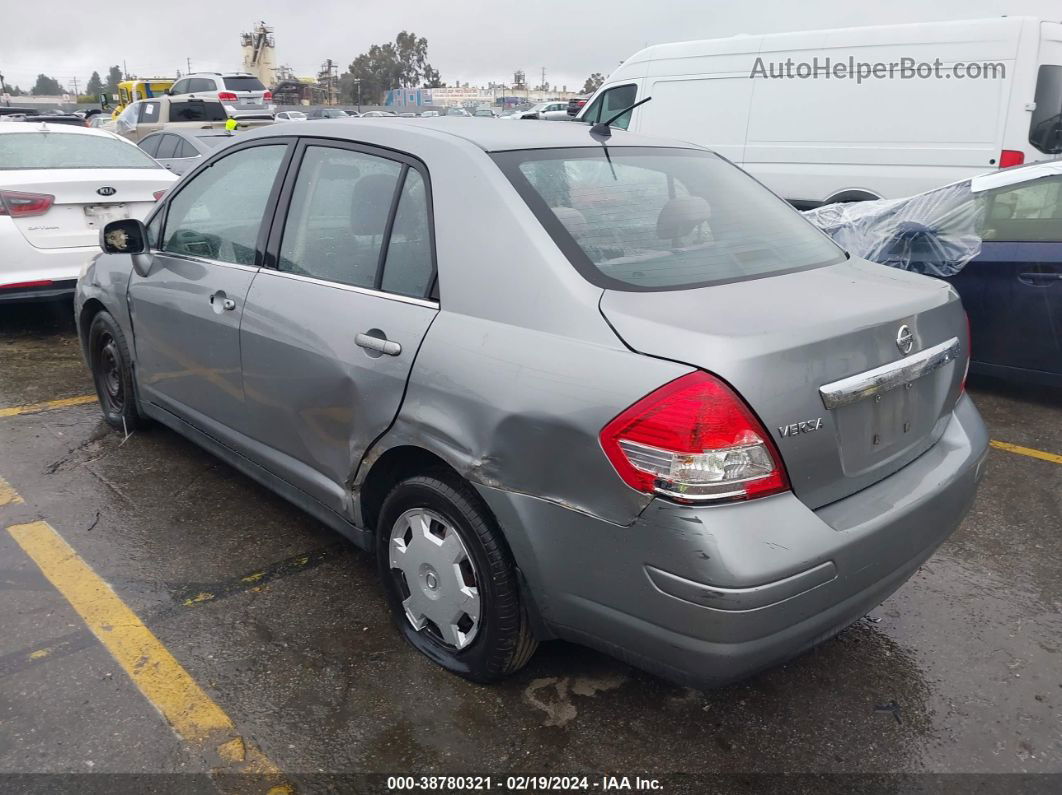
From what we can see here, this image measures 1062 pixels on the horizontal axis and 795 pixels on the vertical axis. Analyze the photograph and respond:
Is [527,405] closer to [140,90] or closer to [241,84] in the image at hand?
[241,84]

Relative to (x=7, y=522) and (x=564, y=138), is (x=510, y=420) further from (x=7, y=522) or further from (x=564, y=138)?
(x=7, y=522)

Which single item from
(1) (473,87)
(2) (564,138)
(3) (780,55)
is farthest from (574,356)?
(1) (473,87)

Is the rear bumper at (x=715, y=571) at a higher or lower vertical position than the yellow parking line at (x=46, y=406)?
higher

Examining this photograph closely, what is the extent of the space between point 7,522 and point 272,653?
5.50ft

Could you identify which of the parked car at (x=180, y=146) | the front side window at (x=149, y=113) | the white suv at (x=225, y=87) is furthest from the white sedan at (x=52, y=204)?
the white suv at (x=225, y=87)

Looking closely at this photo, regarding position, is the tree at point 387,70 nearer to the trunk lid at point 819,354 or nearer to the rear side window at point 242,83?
the rear side window at point 242,83

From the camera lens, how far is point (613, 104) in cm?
1087

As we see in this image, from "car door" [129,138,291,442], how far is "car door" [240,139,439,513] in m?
0.14

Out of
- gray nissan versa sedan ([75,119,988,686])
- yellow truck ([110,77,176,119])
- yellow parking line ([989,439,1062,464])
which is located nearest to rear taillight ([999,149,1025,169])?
yellow parking line ([989,439,1062,464])

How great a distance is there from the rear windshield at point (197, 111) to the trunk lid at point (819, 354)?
1746 cm

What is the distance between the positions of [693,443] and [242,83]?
109ft

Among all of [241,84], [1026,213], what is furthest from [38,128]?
[241,84]

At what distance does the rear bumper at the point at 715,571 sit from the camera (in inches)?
76.9

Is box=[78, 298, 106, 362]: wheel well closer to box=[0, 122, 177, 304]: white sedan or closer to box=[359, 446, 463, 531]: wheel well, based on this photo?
box=[0, 122, 177, 304]: white sedan
